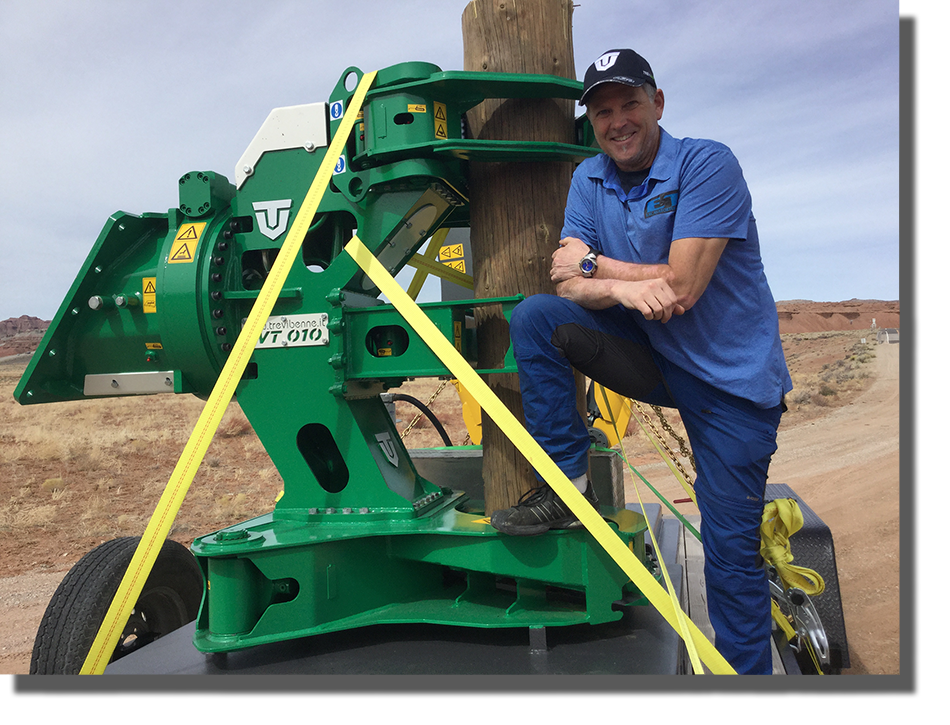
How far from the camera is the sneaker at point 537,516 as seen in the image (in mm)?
2865

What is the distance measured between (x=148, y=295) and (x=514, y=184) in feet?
6.16

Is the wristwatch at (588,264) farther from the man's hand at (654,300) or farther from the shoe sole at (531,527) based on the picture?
the shoe sole at (531,527)

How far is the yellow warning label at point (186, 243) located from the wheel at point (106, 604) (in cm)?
152

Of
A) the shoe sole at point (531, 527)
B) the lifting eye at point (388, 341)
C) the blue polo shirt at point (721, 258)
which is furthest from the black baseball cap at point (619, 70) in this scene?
the shoe sole at point (531, 527)

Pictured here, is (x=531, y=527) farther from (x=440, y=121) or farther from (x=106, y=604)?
(x=106, y=604)

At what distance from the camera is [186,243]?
11.0 feet

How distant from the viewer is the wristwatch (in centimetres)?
273

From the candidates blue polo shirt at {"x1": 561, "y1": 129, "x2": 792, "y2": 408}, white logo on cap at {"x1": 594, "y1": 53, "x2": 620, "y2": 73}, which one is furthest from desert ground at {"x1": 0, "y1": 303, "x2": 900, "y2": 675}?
white logo on cap at {"x1": 594, "y1": 53, "x2": 620, "y2": 73}

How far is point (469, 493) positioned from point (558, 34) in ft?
8.59

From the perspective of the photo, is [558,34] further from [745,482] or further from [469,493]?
[469,493]

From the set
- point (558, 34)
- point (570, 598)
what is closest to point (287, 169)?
point (558, 34)

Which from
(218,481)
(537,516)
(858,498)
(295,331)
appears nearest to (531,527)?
(537,516)

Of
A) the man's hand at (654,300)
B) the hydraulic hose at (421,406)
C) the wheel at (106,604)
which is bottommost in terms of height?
the wheel at (106,604)

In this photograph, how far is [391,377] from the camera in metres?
3.21
